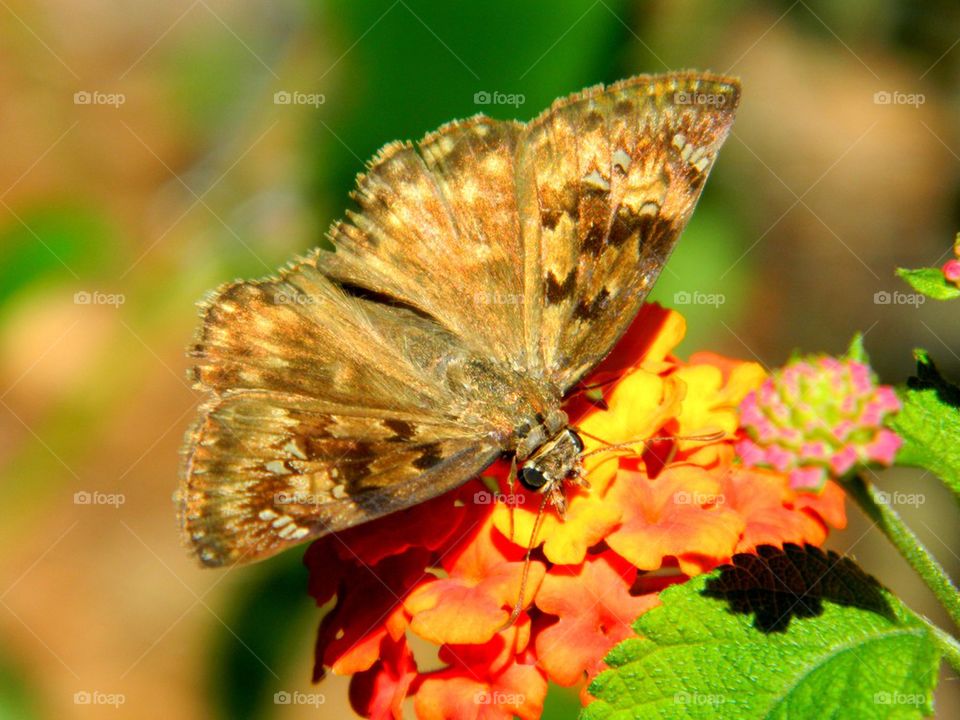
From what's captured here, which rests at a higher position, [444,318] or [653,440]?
[444,318]

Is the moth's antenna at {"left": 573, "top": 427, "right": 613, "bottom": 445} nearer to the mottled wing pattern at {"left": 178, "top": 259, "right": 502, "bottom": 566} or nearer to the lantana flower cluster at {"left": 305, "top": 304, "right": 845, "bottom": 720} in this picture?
the lantana flower cluster at {"left": 305, "top": 304, "right": 845, "bottom": 720}

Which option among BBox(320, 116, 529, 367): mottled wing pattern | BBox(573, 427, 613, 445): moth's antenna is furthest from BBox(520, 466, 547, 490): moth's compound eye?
BBox(320, 116, 529, 367): mottled wing pattern

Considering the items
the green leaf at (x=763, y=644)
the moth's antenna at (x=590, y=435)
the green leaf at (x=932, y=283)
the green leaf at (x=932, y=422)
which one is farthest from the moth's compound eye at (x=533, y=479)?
the green leaf at (x=932, y=283)

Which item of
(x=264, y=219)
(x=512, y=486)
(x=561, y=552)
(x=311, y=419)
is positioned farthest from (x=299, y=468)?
(x=264, y=219)

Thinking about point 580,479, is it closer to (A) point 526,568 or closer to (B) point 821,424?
(A) point 526,568

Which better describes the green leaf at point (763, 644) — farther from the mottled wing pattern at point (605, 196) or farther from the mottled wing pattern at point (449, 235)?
the mottled wing pattern at point (449, 235)
